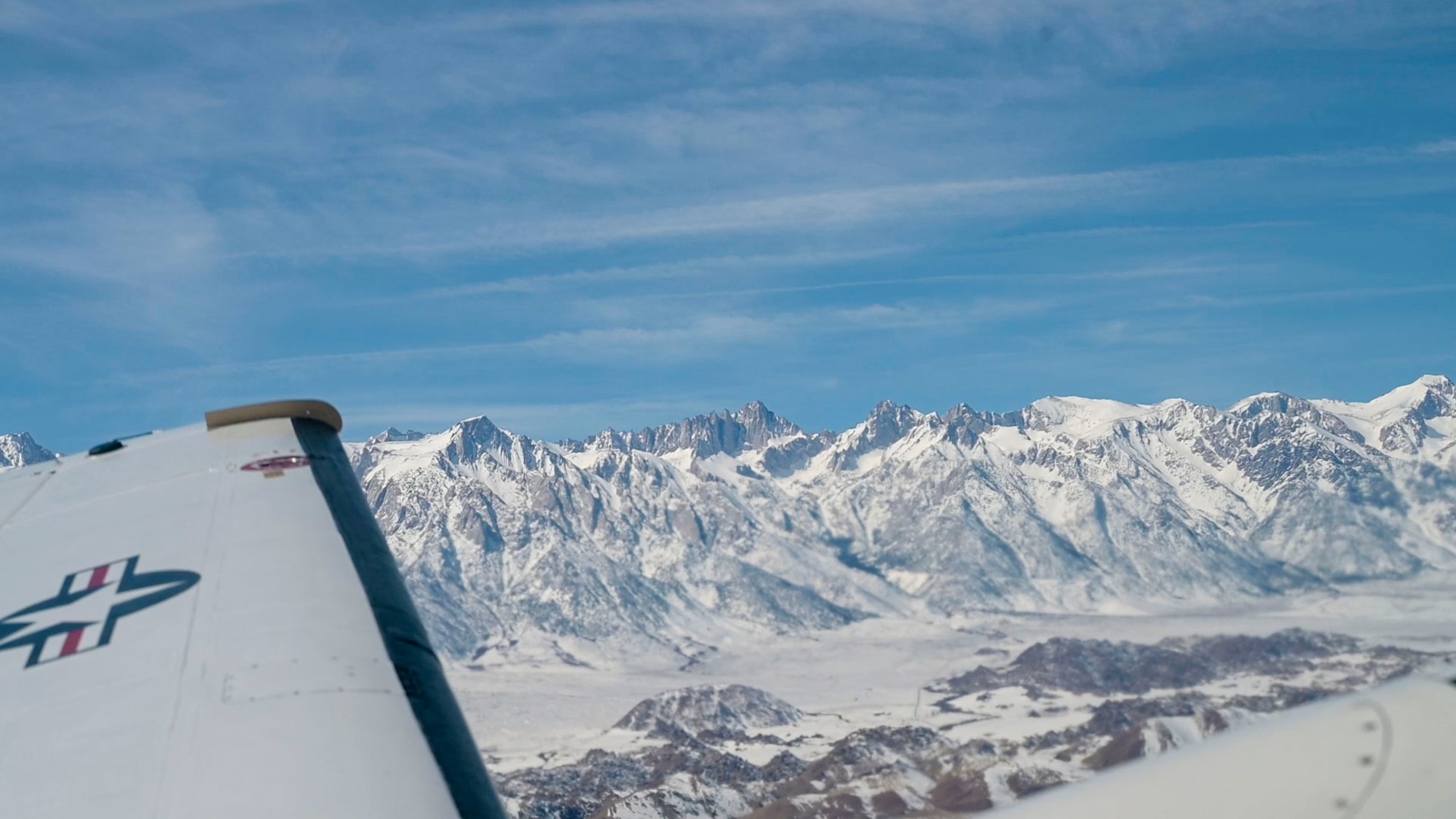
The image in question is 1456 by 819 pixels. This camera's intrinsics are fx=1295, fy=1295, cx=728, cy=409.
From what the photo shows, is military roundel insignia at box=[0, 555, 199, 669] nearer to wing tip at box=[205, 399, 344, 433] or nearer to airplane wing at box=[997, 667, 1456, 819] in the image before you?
wing tip at box=[205, 399, 344, 433]

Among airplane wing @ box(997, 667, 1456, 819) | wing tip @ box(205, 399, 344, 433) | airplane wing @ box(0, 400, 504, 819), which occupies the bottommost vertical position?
airplane wing @ box(997, 667, 1456, 819)

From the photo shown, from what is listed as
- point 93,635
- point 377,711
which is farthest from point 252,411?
point 377,711

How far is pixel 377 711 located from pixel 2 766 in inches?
154

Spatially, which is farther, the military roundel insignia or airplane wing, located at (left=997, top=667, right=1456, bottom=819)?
the military roundel insignia

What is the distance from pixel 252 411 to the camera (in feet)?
76.3

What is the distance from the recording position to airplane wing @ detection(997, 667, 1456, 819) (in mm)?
7398

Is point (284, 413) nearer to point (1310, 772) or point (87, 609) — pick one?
point (87, 609)

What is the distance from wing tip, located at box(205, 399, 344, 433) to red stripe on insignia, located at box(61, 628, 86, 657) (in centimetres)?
715

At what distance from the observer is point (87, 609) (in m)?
16.9

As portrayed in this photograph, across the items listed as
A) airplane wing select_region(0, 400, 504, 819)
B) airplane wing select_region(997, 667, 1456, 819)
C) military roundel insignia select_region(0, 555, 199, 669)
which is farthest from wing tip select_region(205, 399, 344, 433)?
airplane wing select_region(997, 667, 1456, 819)

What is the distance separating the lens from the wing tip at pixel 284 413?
22812 millimetres

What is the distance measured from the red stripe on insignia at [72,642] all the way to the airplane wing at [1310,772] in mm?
12514

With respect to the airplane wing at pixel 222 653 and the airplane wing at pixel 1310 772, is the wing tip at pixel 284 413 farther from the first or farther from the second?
the airplane wing at pixel 1310 772

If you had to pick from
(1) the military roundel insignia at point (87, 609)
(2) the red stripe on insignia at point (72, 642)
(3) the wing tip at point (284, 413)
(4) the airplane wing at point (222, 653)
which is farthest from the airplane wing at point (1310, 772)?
(3) the wing tip at point (284, 413)
